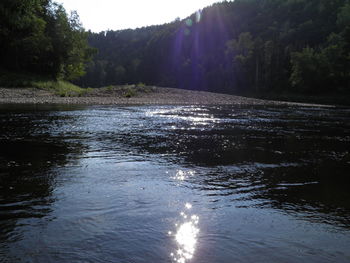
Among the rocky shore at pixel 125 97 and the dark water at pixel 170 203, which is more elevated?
the rocky shore at pixel 125 97

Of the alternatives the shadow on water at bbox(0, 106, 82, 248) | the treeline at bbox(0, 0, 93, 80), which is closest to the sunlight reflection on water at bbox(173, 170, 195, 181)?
the shadow on water at bbox(0, 106, 82, 248)

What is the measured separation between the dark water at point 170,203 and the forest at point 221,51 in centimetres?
1906

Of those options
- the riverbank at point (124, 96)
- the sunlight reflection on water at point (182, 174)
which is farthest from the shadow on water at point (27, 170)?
the riverbank at point (124, 96)

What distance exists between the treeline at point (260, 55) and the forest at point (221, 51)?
0.25 meters

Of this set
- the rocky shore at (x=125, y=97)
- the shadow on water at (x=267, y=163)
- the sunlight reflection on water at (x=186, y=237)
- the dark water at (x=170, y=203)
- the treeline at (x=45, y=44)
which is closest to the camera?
the sunlight reflection on water at (x=186, y=237)

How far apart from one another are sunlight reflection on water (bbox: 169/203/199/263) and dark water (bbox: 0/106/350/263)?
15 millimetres

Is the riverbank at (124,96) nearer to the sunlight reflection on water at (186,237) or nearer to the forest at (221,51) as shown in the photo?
the forest at (221,51)

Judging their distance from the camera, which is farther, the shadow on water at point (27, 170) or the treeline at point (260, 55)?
the treeline at point (260, 55)

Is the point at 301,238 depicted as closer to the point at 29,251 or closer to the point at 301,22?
the point at 29,251

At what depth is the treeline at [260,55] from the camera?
86.3 m

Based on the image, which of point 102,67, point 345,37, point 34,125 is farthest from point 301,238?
point 102,67

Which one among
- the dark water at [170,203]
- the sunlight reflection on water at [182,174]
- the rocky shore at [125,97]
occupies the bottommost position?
the sunlight reflection on water at [182,174]

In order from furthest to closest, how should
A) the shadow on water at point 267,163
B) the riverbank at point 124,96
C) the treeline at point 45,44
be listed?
the treeline at point 45,44 → the riverbank at point 124,96 → the shadow on water at point 267,163

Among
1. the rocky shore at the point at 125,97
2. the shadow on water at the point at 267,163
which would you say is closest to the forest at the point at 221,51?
the rocky shore at the point at 125,97
